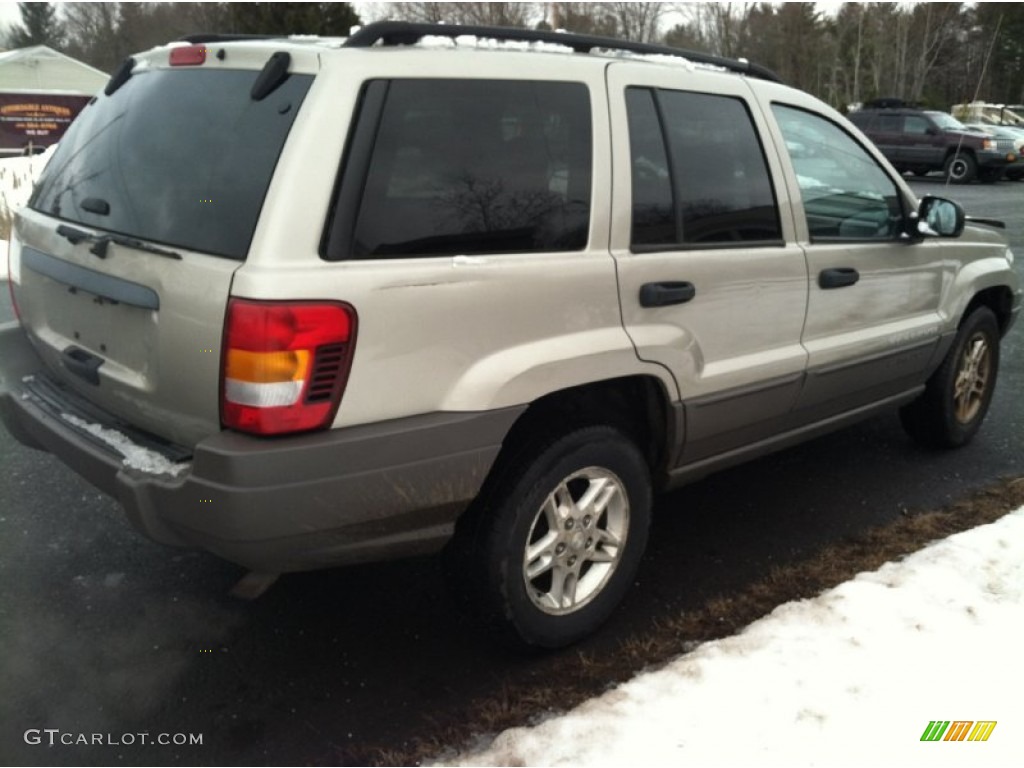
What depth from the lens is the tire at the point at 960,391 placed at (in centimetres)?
448

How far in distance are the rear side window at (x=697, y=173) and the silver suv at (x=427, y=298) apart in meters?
0.01

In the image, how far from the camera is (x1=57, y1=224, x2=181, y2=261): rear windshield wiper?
7.80 feet

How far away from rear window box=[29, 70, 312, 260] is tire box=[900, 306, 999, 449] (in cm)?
357

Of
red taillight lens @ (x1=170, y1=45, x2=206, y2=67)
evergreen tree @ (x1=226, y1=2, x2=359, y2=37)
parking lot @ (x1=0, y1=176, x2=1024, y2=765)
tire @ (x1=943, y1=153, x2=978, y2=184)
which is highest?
evergreen tree @ (x1=226, y1=2, x2=359, y2=37)

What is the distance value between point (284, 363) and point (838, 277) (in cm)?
232

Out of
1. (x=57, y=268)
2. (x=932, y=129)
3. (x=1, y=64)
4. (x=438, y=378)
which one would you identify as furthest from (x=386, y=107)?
(x=1, y=64)

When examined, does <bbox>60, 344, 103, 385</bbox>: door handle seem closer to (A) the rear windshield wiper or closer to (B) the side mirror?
(A) the rear windshield wiper

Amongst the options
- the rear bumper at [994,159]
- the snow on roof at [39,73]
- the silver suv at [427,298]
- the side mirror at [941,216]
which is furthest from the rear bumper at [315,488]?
the snow on roof at [39,73]

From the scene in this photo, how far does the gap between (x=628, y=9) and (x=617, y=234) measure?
2860 centimetres

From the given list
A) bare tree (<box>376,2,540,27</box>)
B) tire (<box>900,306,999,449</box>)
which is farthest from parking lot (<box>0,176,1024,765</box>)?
bare tree (<box>376,2,540,27</box>)

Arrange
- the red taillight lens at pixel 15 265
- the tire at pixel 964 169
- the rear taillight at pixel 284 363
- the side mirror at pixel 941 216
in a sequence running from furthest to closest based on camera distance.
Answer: the tire at pixel 964 169, the side mirror at pixel 941 216, the red taillight lens at pixel 15 265, the rear taillight at pixel 284 363

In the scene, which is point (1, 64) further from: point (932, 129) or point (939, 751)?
point (939, 751)

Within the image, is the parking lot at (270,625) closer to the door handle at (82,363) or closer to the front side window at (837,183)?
the door handle at (82,363)

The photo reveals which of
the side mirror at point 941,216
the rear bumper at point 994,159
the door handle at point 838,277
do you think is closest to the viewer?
the door handle at point 838,277
